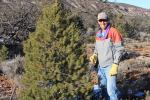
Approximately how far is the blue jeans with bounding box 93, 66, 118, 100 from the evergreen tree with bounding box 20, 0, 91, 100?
1.18 feet

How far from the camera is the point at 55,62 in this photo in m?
9.62

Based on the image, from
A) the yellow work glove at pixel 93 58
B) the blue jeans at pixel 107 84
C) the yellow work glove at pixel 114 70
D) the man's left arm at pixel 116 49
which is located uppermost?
the man's left arm at pixel 116 49

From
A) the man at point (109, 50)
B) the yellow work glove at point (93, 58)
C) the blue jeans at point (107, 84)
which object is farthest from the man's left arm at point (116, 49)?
the yellow work glove at point (93, 58)

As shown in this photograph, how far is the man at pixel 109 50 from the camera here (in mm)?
9258

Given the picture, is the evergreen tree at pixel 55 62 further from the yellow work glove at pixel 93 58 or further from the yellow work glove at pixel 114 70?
the yellow work glove at pixel 114 70

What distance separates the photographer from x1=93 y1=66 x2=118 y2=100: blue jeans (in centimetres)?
938

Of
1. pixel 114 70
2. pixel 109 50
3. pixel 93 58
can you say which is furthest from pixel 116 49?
pixel 93 58

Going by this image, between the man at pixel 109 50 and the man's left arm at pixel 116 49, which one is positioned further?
the man at pixel 109 50

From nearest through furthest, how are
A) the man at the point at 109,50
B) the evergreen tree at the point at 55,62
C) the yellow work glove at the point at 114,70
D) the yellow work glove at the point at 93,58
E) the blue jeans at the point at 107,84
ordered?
the yellow work glove at the point at 114,70 → the man at the point at 109,50 → the blue jeans at the point at 107,84 → the evergreen tree at the point at 55,62 → the yellow work glove at the point at 93,58

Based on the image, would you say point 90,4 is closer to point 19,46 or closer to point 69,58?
point 19,46

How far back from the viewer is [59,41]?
9.57 metres

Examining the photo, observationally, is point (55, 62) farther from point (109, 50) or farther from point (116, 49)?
point (116, 49)

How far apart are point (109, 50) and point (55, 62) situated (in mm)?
1076

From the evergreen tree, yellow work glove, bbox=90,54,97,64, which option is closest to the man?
yellow work glove, bbox=90,54,97,64
